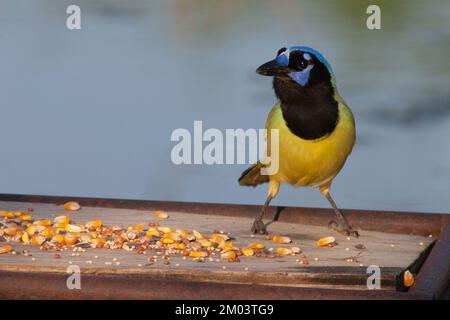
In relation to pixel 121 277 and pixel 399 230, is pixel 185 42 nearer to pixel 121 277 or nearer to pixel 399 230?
pixel 399 230

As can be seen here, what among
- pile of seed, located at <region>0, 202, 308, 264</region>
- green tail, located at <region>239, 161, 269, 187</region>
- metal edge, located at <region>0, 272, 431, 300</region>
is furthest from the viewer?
green tail, located at <region>239, 161, 269, 187</region>

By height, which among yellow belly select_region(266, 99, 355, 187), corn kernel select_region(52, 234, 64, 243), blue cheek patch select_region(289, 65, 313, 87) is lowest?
corn kernel select_region(52, 234, 64, 243)

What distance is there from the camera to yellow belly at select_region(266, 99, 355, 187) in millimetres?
5332

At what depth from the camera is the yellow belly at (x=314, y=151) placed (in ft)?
17.5

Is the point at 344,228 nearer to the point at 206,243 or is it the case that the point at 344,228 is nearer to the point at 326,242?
the point at 326,242

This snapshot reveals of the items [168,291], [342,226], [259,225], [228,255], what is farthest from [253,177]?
[168,291]

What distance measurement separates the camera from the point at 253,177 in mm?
5777

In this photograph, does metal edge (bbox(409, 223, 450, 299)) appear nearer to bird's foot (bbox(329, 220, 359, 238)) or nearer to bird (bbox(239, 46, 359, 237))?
bird's foot (bbox(329, 220, 359, 238))

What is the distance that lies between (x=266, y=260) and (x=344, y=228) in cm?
59

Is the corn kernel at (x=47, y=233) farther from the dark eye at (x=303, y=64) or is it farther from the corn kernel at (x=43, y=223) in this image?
the dark eye at (x=303, y=64)

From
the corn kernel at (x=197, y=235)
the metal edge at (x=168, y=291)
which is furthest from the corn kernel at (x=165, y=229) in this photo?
the metal edge at (x=168, y=291)

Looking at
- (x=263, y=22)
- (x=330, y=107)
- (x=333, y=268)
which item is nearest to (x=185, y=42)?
(x=263, y=22)

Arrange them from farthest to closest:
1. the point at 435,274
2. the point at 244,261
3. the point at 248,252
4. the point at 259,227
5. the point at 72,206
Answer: the point at 72,206, the point at 259,227, the point at 248,252, the point at 244,261, the point at 435,274

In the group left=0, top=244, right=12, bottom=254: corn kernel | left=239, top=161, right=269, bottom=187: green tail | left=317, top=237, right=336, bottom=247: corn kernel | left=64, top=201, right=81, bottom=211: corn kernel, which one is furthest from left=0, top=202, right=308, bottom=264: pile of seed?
left=239, top=161, right=269, bottom=187: green tail
